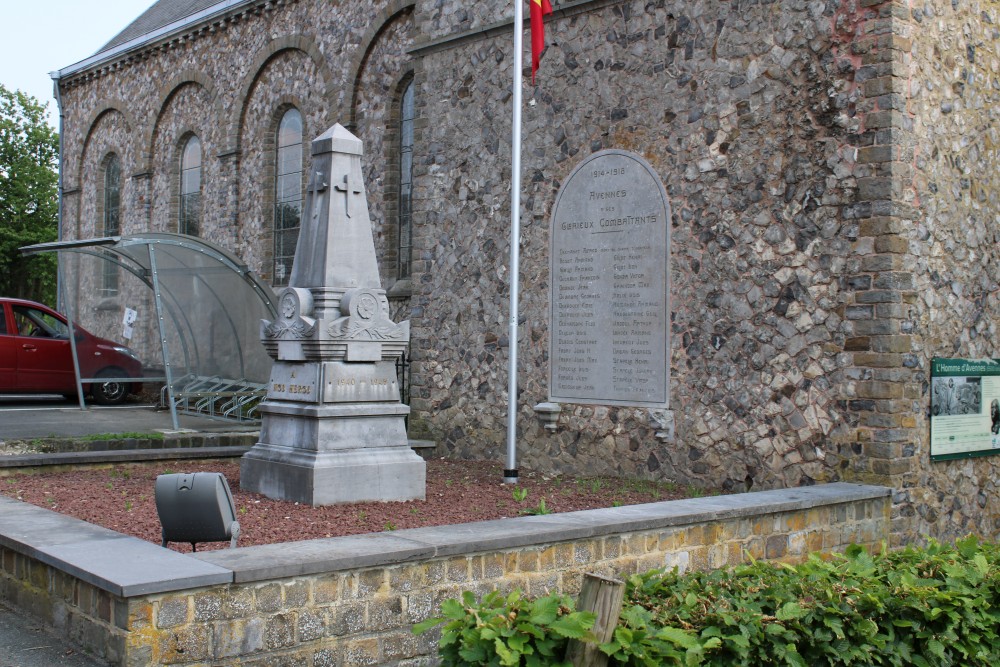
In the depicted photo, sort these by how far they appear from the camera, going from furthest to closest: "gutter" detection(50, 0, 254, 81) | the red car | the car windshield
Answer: "gutter" detection(50, 0, 254, 81), the car windshield, the red car

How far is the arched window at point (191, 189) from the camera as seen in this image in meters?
23.2

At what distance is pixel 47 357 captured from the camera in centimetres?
1848

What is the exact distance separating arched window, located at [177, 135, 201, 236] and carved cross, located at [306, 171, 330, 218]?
13971 millimetres

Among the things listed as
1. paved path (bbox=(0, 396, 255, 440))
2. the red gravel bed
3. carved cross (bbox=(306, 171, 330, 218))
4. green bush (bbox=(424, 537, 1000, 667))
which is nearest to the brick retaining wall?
the red gravel bed

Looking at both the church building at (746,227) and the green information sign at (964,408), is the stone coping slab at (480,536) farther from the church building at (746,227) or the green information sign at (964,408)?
the green information sign at (964,408)

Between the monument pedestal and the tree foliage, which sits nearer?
the monument pedestal

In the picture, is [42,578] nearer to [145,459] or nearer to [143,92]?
[145,459]

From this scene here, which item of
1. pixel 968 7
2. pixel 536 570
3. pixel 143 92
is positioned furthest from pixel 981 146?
pixel 143 92

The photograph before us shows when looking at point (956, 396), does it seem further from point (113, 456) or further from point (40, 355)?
point (40, 355)

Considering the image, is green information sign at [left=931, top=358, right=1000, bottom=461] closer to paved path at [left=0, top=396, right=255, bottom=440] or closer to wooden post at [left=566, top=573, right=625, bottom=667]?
wooden post at [left=566, top=573, right=625, bottom=667]

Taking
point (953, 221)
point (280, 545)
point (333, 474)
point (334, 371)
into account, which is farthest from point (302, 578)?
point (953, 221)

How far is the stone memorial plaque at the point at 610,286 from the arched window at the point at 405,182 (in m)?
5.56

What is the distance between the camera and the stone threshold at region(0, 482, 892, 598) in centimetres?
533

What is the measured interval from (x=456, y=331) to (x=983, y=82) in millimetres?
6751
